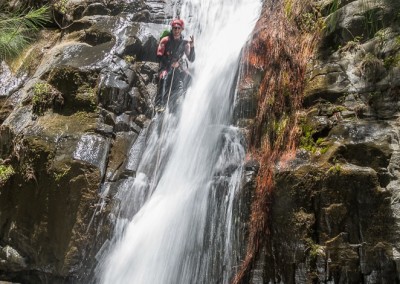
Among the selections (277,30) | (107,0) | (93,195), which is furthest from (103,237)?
(107,0)

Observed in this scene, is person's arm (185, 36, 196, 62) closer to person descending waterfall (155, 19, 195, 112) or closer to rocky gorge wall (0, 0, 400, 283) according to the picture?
person descending waterfall (155, 19, 195, 112)

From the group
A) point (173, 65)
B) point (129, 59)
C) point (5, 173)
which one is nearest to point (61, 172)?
point (5, 173)

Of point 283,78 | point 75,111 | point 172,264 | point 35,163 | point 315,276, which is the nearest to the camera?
point 315,276

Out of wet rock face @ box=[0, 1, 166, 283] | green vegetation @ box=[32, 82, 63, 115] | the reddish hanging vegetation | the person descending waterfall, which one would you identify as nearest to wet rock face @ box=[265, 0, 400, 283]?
the reddish hanging vegetation

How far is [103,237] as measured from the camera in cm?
504

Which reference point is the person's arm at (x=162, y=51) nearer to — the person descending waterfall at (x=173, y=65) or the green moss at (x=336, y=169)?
the person descending waterfall at (x=173, y=65)

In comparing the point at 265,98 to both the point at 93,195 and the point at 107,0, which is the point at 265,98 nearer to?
the point at 93,195

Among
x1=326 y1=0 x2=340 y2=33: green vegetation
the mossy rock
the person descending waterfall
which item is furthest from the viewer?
the person descending waterfall

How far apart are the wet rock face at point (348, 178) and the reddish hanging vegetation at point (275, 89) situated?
0.14 metres

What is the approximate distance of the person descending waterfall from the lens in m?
6.64

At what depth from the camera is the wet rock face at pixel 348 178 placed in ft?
12.1

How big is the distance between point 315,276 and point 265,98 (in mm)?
2256

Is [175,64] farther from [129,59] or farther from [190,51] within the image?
[129,59]

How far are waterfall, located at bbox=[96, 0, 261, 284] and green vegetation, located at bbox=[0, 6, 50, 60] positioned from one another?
2844 mm
